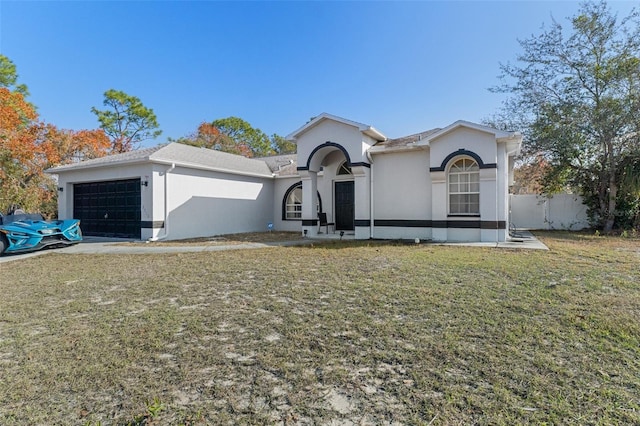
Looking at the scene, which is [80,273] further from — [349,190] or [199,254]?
[349,190]

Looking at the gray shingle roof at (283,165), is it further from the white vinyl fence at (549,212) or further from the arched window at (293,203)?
the white vinyl fence at (549,212)

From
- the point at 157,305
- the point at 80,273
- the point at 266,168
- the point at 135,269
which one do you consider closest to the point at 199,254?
the point at 135,269

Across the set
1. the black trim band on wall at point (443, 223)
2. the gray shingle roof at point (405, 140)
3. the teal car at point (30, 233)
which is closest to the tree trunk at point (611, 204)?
the black trim band on wall at point (443, 223)

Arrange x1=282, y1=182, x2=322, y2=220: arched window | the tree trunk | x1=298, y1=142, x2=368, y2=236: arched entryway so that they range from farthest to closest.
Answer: x1=282, y1=182, x2=322, y2=220: arched window
the tree trunk
x1=298, y1=142, x2=368, y2=236: arched entryway

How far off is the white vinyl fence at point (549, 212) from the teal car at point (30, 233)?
21.4 m

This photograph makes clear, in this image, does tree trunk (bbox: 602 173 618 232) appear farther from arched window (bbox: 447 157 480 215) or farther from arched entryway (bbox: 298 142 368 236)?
arched entryway (bbox: 298 142 368 236)

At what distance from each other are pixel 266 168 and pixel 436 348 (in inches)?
693

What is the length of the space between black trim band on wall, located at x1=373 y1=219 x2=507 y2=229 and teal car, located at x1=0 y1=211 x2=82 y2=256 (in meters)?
11.4

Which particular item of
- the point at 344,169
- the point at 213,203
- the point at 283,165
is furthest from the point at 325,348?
the point at 283,165

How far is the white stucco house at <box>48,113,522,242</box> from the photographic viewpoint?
1198 cm

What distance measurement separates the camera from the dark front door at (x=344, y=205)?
15.7m

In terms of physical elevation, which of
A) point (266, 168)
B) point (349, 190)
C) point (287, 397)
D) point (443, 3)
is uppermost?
point (443, 3)

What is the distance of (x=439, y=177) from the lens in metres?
12.4

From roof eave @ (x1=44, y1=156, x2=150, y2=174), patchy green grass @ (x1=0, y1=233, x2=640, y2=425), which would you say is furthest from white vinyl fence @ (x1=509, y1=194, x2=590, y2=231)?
roof eave @ (x1=44, y1=156, x2=150, y2=174)
